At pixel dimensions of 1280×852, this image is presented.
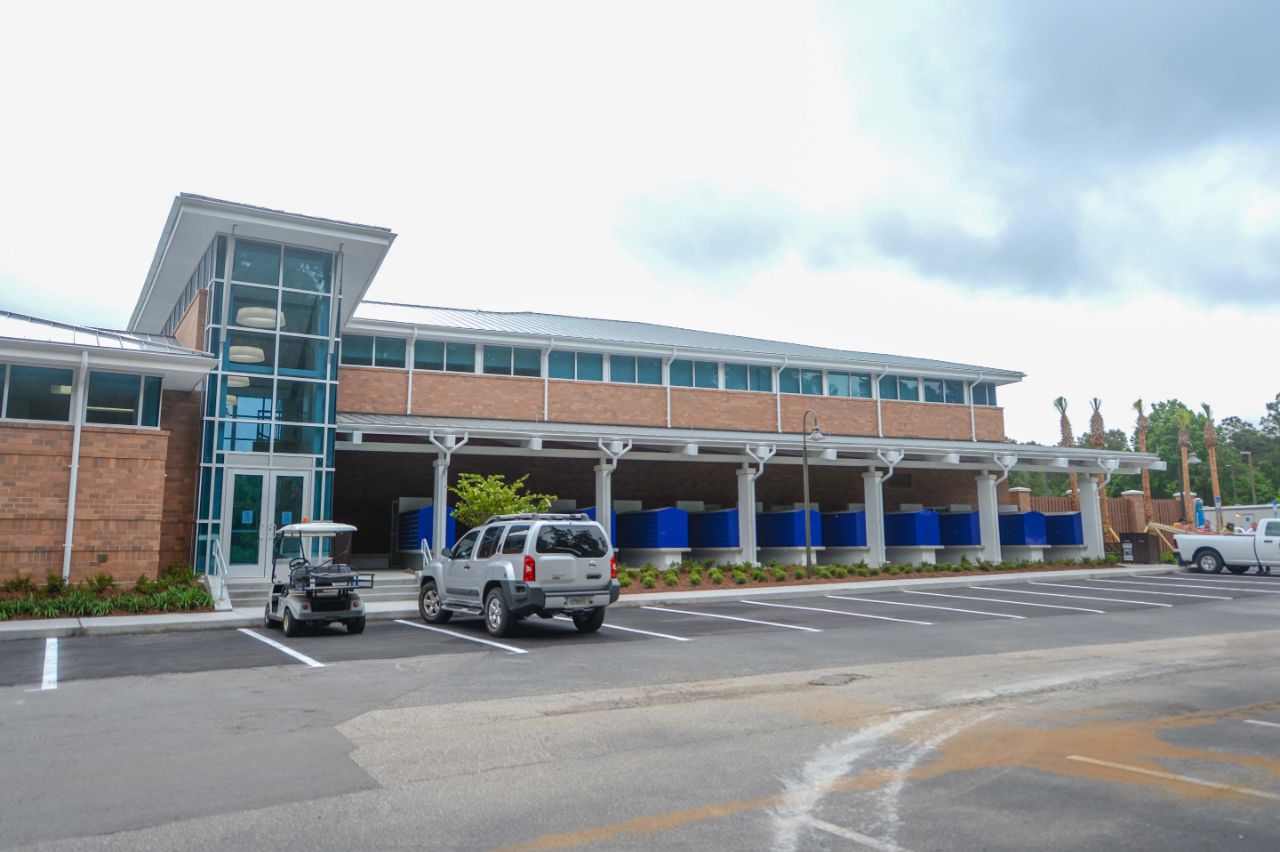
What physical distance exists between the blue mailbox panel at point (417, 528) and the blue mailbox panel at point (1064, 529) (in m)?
20.6

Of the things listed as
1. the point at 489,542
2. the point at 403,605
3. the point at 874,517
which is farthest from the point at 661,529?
the point at 489,542

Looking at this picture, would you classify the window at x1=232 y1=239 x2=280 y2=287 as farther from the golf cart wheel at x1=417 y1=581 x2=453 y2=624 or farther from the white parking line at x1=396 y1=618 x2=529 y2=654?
the white parking line at x1=396 y1=618 x2=529 y2=654


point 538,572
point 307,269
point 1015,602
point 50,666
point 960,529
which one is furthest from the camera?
point 960,529

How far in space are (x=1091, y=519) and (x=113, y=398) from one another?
97.4 ft

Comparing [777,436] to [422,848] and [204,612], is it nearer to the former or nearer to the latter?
[204,612]

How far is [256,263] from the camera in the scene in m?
20.5

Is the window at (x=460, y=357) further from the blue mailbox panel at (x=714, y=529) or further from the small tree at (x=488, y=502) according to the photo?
the blue mailbox panel at (x=714, y=529)

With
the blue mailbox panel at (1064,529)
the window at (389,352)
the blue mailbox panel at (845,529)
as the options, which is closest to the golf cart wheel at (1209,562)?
the blue mailbox panel at (1064,529)

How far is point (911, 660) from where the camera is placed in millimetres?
11102

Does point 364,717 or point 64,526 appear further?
point 64,526

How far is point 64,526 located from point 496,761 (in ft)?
47.5

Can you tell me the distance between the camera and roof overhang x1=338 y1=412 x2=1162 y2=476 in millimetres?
21516

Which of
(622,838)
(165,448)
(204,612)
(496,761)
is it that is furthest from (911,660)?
(165,448)

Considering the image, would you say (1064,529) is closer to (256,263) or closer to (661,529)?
(661,529)
